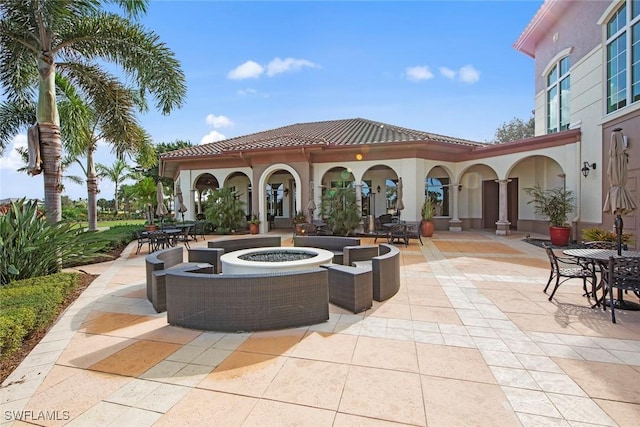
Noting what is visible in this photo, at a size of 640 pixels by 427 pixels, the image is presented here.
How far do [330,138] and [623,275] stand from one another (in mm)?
13872

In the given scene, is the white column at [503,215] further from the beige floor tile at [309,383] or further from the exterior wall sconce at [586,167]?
the beige floor tile at [309,383]

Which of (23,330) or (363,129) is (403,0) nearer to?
(363,129)

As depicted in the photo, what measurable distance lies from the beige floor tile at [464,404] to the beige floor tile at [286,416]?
2.74ft

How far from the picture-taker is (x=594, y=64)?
36.4 feet

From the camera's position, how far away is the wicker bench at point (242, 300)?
3998 millimetres

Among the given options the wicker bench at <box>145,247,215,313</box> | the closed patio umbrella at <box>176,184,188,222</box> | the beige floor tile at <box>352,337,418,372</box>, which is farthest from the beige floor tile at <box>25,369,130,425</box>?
the closed patio umbrella at <box>176,184,188,222</box>

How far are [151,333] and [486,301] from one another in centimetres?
533

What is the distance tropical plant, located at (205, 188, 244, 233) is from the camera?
1605 centimetres

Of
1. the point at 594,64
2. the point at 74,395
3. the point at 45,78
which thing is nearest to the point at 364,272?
the point at 74,395

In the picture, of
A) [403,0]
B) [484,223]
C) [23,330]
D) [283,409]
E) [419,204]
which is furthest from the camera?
[484,223]

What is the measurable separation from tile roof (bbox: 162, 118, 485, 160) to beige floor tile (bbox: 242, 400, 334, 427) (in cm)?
1277

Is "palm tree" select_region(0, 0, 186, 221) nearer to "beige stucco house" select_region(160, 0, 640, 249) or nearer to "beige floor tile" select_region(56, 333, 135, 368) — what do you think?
"beige floor tile" select_region(56, 333, 135, 368)

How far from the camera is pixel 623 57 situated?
976cm

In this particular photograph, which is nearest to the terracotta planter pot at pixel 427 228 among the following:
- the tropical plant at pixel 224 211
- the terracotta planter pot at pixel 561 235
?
the terracotta planter pot at pixel 561 235
